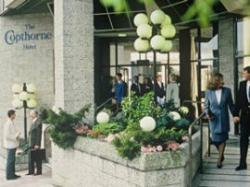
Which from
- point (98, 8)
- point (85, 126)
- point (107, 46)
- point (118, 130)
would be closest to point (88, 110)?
point (85, 126)

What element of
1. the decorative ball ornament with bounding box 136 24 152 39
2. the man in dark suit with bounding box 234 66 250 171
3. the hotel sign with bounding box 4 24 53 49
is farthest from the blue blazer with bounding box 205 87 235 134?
the hotel sign with bounding box 4 24 53 49

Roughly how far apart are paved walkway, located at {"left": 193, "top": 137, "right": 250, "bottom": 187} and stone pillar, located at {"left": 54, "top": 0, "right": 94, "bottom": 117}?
3.27 m

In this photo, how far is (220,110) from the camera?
9711mm

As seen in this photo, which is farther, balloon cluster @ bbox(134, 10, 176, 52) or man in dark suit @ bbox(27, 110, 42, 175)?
man in dark suit @ bbox(27, 110, 42, 175)

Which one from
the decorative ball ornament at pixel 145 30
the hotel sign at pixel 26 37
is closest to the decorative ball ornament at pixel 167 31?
the decorative ball ornament at pixel 145 30

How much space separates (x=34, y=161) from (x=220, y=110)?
6678mm

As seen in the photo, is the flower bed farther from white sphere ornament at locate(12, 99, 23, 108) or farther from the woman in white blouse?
white sphere ornament at locate(12, 99, 23, 108)

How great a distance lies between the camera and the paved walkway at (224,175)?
8.98 meters

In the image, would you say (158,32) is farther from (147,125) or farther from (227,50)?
(227,50)

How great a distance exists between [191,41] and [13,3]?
643cm

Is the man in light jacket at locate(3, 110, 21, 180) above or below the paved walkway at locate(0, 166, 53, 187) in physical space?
above

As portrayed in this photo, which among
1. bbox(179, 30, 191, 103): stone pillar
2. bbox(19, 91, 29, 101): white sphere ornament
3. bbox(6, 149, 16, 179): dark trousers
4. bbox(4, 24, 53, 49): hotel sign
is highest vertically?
bbox(4, 24, 53, 49): hotel sign

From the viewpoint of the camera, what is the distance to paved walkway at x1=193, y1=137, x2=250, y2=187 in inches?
353

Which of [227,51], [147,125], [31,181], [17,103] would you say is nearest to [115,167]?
[147,125]
